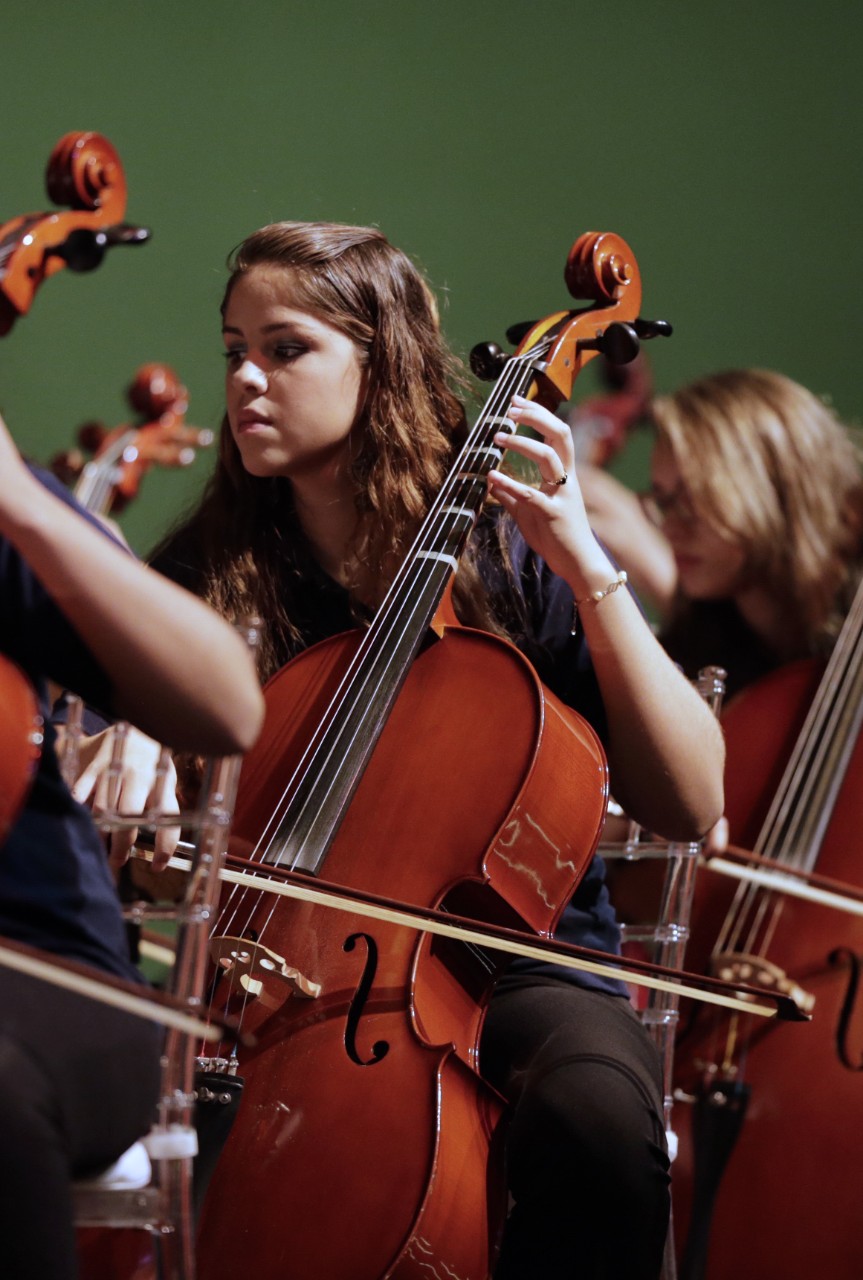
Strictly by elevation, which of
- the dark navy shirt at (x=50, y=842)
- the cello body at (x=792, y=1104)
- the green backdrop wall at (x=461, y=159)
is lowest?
the cello body at (x=792, y=1104)

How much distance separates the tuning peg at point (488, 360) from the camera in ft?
4.47

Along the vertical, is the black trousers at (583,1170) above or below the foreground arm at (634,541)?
below

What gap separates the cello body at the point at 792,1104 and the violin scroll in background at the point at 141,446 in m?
0.98

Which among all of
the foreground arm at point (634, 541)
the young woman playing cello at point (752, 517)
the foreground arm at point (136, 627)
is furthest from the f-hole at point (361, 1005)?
the foreground arm at point (634, 541)

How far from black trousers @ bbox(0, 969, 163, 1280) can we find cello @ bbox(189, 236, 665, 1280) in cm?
16

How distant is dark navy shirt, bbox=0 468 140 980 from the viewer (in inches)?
32.2

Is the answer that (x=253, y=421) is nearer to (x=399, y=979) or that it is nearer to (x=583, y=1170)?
(x=399, y=979)

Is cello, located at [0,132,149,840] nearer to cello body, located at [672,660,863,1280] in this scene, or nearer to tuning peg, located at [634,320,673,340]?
tuning peg, located at [634,320,673,340]

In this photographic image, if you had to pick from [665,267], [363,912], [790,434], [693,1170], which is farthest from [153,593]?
[665,267]

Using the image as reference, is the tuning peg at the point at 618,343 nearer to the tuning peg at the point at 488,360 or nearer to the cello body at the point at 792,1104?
the tuning peg at the point at 488,360

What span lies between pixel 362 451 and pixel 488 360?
0.46ft

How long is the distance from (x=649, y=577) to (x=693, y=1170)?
102 centimetres

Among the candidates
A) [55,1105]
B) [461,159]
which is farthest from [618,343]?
[461,159]

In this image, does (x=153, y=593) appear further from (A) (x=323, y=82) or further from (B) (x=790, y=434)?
(A) (x=323, y=82)
